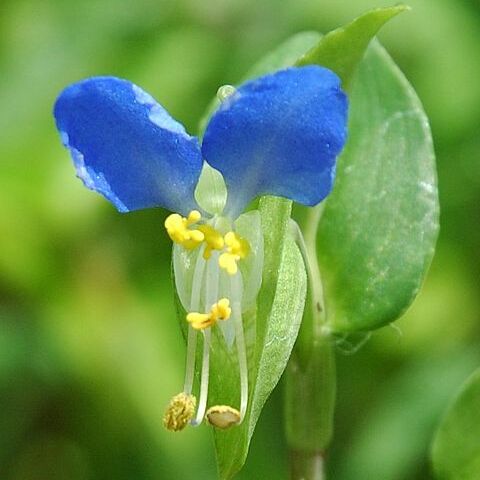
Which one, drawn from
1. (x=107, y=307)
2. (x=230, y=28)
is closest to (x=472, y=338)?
(x=107, y=307)

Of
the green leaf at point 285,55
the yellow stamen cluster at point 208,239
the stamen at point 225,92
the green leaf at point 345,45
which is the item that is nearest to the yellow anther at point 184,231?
the yellow stamen cluster at point 208,239

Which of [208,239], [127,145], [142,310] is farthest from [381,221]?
[142,310]

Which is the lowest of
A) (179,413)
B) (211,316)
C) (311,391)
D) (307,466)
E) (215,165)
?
(307,466)

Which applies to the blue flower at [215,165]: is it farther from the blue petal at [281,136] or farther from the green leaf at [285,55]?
the green leaf at [285,55]

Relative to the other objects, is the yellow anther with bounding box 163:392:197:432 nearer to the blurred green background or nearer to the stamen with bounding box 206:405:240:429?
the stamen with bounding box 206:405:240:429

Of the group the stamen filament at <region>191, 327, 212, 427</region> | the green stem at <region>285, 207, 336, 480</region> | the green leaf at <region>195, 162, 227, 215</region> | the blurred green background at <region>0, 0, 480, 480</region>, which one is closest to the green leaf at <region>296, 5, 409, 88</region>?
the green leaf at <region>195, 162, 227, 215</region>

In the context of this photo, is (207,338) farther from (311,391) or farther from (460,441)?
(460,441)
